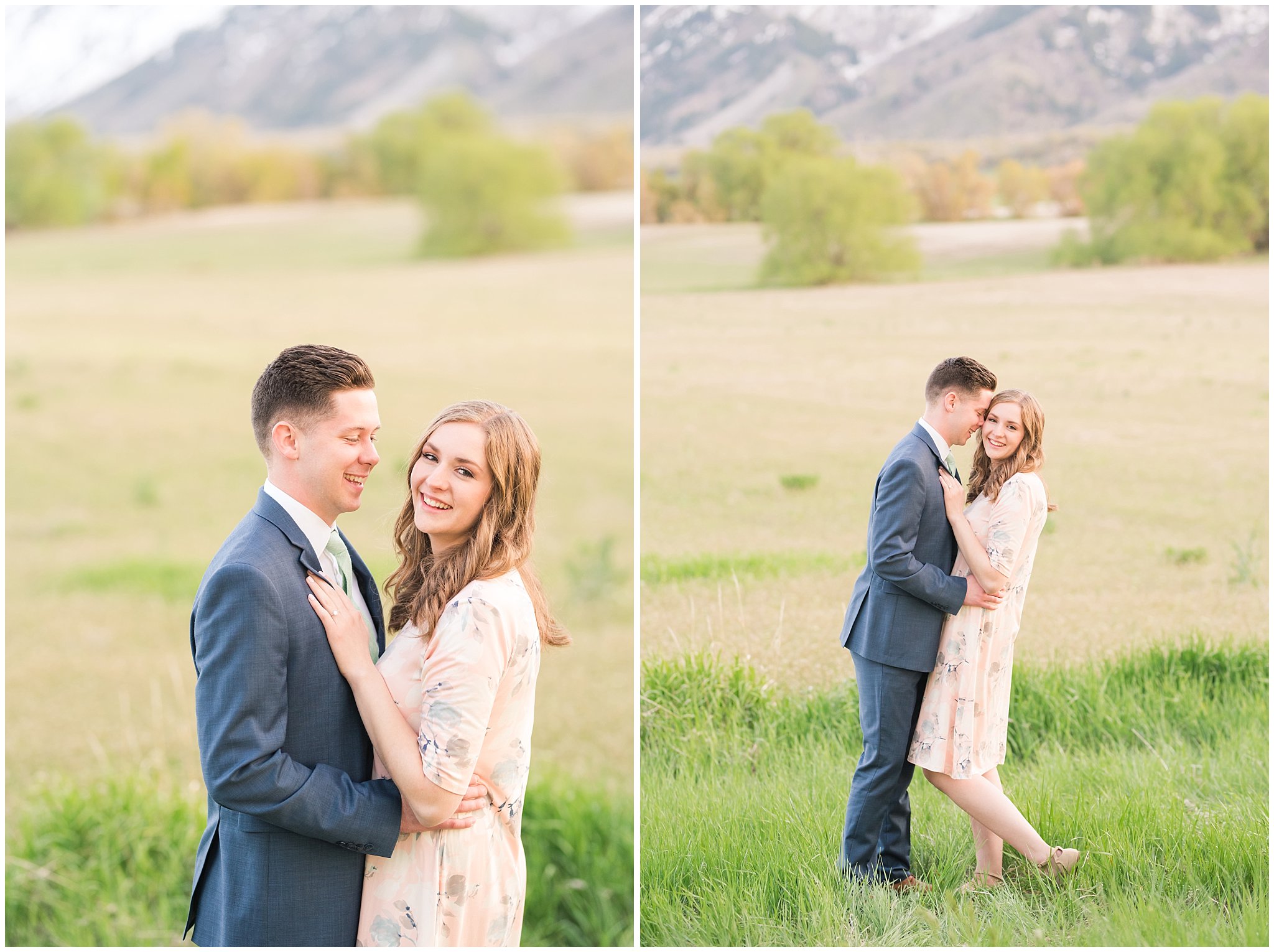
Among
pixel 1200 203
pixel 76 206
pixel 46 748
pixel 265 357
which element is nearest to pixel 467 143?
pixel 265 357

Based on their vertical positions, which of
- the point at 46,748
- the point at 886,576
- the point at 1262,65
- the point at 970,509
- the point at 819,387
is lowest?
the point at 46,748

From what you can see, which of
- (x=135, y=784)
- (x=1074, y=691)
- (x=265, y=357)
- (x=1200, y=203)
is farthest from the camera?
(x=265, y=357)

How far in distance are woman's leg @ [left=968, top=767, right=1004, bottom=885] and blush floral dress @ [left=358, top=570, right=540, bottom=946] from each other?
49.6 inches

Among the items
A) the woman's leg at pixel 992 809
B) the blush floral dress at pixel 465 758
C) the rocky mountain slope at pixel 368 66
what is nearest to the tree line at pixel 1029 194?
the woman's leg at pixel 992 809

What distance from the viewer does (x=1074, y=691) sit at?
3.21 metres

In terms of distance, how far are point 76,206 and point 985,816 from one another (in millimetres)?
15958

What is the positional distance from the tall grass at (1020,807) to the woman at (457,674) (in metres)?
1.07

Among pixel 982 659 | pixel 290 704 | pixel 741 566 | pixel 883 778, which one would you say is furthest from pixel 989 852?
pixel 290 704

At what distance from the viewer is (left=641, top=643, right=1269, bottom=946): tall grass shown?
2668 millimetres

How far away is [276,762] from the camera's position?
1713 mm

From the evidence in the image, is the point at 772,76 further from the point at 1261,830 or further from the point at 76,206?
the point at 76,206

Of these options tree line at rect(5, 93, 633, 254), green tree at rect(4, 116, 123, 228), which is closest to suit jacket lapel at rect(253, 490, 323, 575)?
tree line at rect(5, 93, 633, 254)

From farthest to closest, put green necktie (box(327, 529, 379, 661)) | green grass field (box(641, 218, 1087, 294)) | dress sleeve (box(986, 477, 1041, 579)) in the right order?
green grass field (box(641, 218, 1087, 294)) < dress sleeve (box(986, 477, 1041, 579)) < green necktie (box(327, 529, 379, 661))

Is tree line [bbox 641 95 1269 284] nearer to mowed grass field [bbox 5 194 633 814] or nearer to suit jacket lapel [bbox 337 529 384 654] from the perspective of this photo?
suit jacket lapel [bbox 337 529 384 654]
